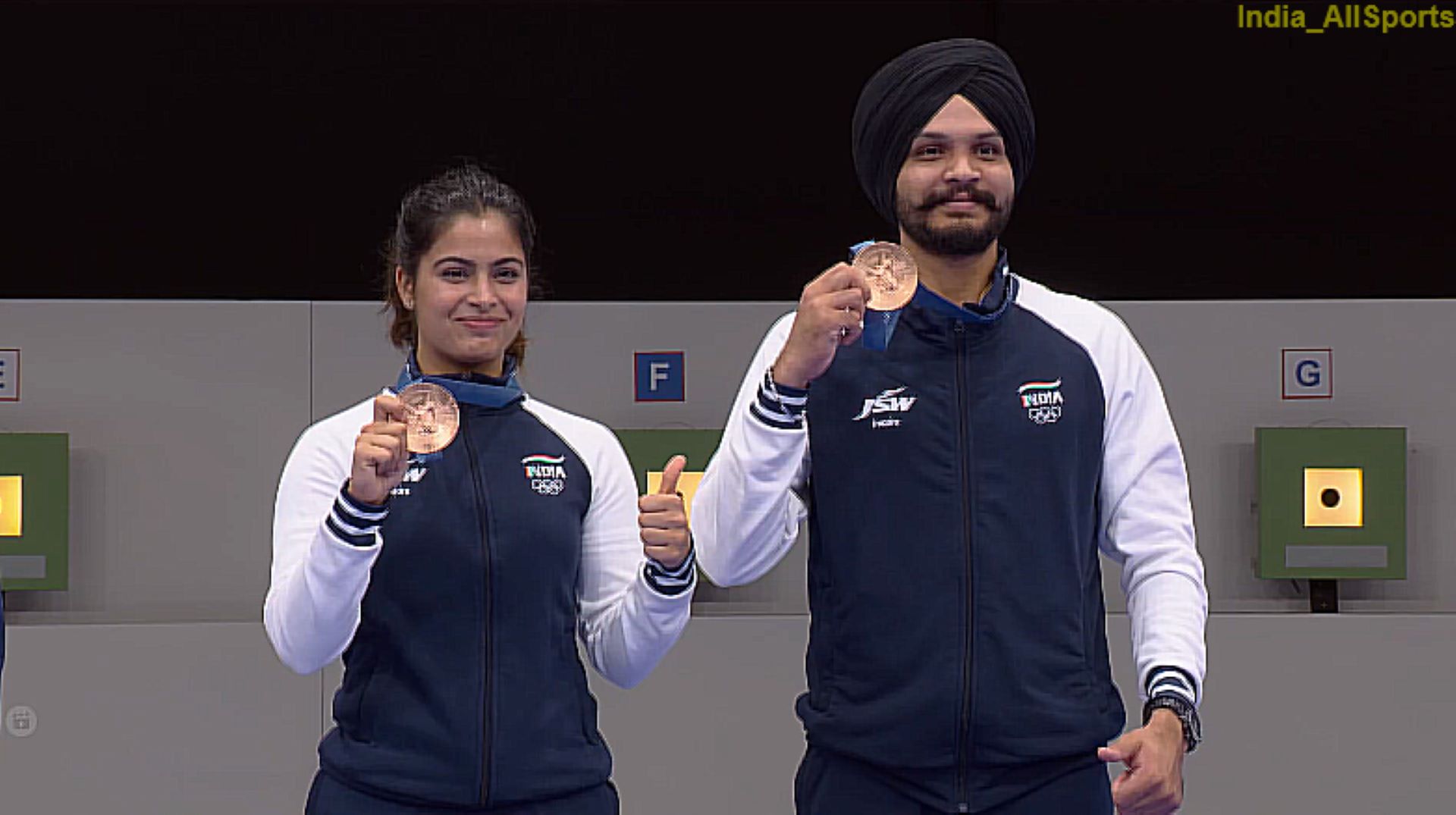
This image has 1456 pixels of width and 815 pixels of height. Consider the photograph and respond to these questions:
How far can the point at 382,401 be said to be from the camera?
94.7 inches

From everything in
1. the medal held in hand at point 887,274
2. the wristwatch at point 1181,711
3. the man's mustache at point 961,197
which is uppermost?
the man's mustache at point 961,197

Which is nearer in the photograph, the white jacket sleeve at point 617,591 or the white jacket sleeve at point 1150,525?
the white jacket sleeve at point 1150,525

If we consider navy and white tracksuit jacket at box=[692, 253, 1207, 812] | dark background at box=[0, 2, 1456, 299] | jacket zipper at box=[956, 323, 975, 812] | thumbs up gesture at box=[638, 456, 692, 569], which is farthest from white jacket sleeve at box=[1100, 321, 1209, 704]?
dark background at box=[0, 2, 1456, 299]

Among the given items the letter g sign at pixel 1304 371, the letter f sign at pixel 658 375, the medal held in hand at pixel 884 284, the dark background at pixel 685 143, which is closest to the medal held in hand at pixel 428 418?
the medal held in hand at pixel 884 284

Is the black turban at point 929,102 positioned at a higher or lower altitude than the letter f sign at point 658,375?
higher

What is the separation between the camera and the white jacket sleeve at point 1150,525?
2438 mm

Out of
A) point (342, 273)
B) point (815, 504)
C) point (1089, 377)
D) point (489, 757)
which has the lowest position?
point (489, 757)

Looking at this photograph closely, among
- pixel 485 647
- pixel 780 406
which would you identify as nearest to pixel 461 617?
pixel 485 647

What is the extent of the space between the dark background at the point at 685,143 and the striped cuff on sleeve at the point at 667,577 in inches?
99.0

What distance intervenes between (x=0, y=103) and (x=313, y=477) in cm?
281

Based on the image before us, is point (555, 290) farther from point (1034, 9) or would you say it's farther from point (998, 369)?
point (998, 369)

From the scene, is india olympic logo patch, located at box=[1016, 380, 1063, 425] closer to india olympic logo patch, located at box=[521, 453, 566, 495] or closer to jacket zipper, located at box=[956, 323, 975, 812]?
jacket zipper, located at box=[956, 323, 975, 812]

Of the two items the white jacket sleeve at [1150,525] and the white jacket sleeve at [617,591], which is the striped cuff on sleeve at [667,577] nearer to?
the white jacket sleeve at [617,591]

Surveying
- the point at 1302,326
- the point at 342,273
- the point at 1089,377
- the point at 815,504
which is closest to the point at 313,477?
the point at 815,504
